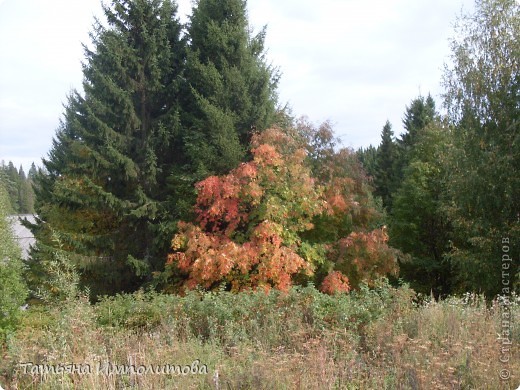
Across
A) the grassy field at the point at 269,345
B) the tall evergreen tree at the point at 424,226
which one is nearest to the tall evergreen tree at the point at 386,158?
the tall evergreen tree at the point at 424,226

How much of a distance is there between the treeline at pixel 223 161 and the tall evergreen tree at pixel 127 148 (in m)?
0.05

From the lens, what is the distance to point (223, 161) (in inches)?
499

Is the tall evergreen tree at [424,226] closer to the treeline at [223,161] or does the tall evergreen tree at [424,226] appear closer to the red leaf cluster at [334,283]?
the treeline at [223,161]

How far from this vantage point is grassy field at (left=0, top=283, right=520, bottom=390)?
4609 mm

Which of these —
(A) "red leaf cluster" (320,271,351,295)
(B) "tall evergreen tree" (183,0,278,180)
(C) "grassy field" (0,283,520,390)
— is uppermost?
(B) "tall evergreen tree" (183,0,278,180)

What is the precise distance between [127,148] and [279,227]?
6.06 meters

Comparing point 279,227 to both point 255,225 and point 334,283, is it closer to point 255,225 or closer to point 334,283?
point 255,225

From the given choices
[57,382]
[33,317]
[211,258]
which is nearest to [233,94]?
[211,258]

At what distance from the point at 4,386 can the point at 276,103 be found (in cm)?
1152

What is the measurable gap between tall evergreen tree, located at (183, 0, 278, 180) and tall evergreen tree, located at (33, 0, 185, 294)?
74 centimetres

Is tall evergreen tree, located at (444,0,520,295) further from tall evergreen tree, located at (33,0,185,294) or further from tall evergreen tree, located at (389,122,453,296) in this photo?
tall evergreen tree, located at (33,0,185,294)

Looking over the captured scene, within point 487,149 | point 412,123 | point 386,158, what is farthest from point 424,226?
point 386,158

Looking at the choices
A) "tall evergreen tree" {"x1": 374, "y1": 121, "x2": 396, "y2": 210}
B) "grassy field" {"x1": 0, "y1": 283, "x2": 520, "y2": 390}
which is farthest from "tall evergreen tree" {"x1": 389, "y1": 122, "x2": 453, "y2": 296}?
"grassy field" {"x1": 0, "y1": 283, "x2": 520, "y2": 390}

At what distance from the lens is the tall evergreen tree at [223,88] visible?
12.7 meters
